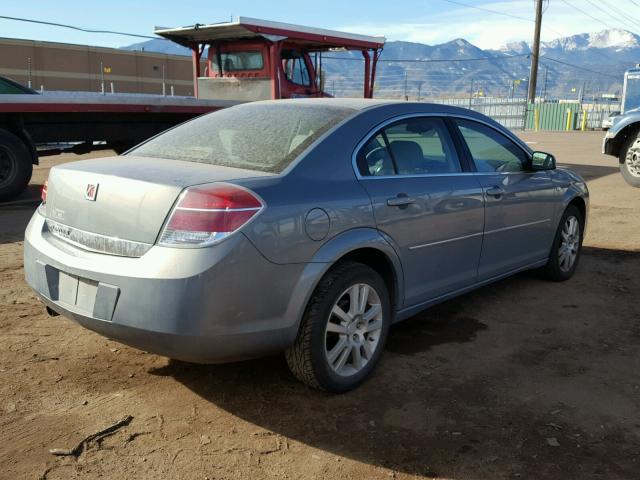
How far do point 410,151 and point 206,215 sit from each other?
1.61 m

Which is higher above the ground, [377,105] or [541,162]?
[377,105]

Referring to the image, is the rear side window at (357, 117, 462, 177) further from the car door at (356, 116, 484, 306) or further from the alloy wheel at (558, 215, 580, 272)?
the alloy wheel at (558, 215, 580, 272)

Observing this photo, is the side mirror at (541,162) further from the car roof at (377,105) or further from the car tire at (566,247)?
the car roof at (377,105)

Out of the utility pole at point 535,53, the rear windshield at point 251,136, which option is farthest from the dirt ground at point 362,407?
the utility pole at point 535,53

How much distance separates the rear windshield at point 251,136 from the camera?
341 centimetres

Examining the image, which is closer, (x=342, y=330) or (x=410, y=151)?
(x=342, y=330)

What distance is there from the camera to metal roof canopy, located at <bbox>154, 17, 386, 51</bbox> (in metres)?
11.3

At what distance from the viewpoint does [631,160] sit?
38.2 ft

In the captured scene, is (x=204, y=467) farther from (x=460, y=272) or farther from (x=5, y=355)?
(x=460, y=272)

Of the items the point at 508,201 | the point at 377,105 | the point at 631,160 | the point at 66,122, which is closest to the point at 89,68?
the point at 66,122

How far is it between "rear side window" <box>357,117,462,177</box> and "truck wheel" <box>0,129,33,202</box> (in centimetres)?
721

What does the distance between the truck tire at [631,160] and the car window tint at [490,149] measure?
7.68m

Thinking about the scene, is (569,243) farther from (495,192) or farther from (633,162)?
(633,162)

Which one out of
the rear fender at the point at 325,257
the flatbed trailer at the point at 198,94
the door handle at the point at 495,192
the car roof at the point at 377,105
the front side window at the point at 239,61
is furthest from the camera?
the front side window at the point at 239,61
